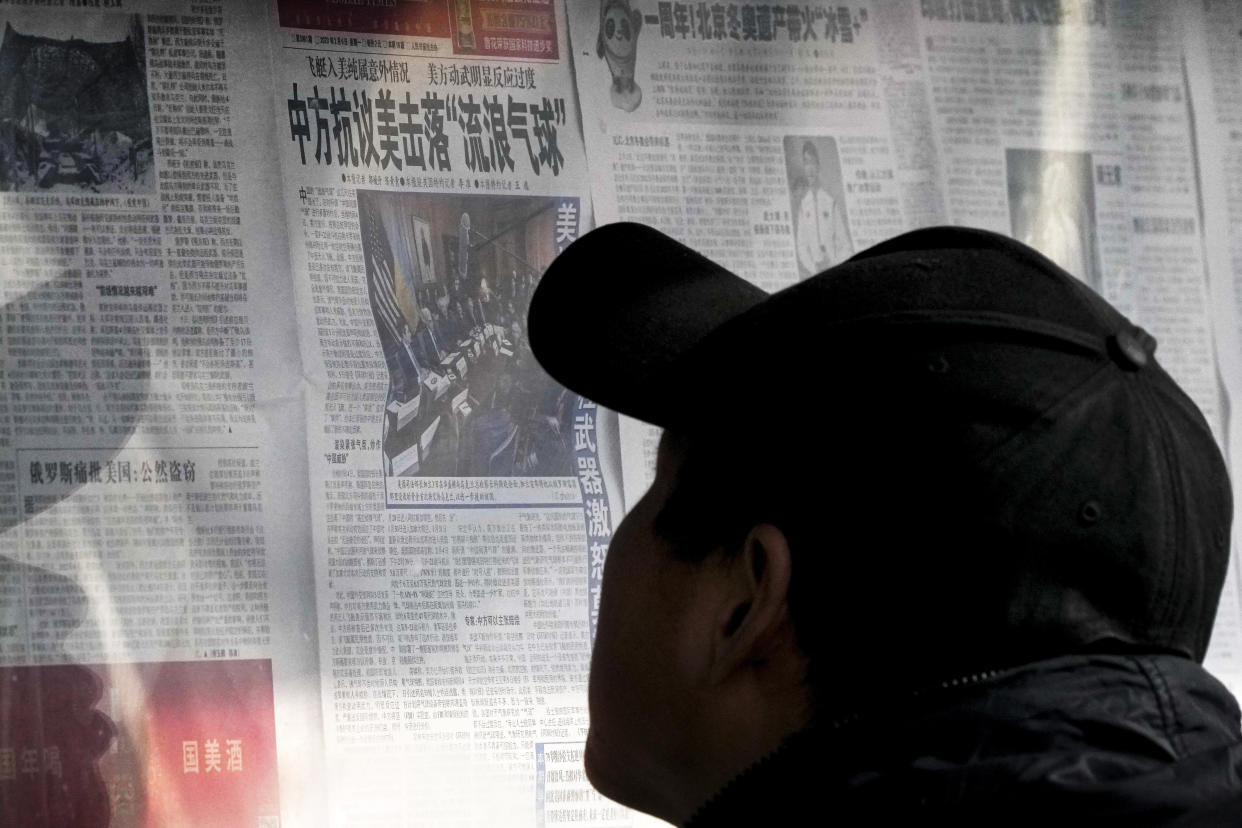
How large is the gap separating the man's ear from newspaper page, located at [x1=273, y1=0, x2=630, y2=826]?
1.27 ft

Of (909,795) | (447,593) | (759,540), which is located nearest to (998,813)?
(909,795)

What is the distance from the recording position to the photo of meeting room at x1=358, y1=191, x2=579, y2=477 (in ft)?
2.94

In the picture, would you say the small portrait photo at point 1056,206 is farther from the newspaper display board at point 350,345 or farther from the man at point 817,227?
the man at point 817,227

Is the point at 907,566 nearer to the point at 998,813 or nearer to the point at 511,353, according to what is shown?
the point at 998,813

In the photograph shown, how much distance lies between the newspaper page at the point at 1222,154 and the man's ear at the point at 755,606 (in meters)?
0.69

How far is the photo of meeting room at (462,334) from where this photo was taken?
0.90m

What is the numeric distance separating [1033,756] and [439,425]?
21.2 inches

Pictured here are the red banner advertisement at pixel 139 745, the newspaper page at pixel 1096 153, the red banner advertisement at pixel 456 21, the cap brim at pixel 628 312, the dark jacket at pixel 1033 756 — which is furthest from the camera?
the newspaper page at pixel 1096 153

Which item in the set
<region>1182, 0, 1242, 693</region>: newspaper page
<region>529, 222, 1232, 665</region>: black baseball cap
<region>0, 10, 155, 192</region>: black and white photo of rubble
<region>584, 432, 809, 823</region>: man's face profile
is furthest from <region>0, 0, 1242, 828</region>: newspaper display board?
<region>529, 222, 1232, 665</region>: black baseball cap

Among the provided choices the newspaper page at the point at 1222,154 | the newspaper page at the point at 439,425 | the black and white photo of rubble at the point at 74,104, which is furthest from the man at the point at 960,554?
the newspaper page at the point at 1222,154

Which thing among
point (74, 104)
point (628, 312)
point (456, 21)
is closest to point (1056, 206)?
point (456, 21)

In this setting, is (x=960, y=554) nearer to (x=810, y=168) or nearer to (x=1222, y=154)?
(x=810, y=168)

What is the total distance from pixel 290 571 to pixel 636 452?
244 mm

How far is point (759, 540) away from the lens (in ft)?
1.66
